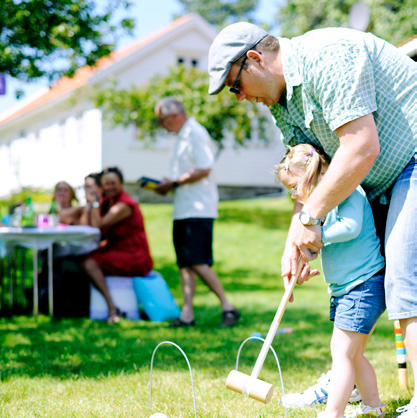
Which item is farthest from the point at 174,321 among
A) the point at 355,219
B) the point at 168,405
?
the point at 355,219

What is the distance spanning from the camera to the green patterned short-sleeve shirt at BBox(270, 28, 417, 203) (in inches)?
78.8

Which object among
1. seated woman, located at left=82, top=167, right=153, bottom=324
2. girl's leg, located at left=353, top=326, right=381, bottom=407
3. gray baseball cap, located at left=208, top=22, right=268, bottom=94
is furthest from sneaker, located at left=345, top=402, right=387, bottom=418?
seated woman, located at left=82, top=167, right=153, bottom=324

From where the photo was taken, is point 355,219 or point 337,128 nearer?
point 337,128

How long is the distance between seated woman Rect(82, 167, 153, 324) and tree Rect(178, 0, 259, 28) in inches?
1594

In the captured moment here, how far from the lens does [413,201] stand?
2.14m

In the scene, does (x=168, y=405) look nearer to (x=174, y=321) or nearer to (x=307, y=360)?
(x=307, y=360)

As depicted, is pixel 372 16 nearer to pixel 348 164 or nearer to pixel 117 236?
pixel 117 236

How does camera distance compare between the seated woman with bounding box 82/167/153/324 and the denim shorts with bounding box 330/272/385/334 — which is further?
the seated woman with bounding box 82/167/153/324

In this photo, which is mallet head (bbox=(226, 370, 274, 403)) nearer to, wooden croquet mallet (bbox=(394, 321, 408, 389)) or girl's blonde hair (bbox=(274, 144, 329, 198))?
girl's blonde hair (bbox=(274, 144, 329, 198))

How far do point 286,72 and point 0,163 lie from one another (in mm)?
30142

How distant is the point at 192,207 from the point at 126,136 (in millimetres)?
14870

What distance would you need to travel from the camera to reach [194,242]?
5.09 metres

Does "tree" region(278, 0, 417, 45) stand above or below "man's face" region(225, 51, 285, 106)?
above

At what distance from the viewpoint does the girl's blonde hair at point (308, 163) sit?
2336 millimetres
